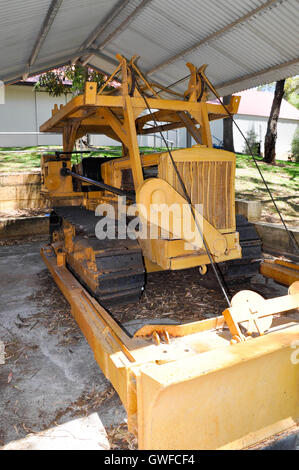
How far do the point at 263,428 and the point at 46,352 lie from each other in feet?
7.43

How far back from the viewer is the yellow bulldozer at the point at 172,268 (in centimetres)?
208

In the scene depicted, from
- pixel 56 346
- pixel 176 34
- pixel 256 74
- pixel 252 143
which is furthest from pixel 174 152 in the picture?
pixel 252 143

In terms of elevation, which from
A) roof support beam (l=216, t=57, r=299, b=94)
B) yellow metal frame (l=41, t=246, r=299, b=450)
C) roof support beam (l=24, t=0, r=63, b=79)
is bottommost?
yellow metal frame (l=41, t=246, r=299, b=450)

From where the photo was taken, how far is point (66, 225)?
574cm

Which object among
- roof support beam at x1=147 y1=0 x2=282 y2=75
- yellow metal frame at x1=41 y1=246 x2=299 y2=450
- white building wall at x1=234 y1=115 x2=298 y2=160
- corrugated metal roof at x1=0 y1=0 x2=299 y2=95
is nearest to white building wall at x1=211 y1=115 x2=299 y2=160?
white building wall at x1=234 y1=115 x2=298 y2=160

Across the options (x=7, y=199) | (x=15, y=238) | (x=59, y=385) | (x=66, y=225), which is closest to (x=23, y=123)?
(x=7, y=199)

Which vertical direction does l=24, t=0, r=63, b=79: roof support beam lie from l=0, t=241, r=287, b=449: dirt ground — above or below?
above

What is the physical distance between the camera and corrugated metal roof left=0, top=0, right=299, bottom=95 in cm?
570

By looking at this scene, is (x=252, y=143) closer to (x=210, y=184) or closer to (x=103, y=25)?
(x=103, y=25)

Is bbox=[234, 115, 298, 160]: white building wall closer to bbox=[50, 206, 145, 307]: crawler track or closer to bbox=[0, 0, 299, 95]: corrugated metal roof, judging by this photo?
bbox=[0, 0, 299, 95]: corrugated metal roof

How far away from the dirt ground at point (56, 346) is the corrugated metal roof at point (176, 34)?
3.96 meters

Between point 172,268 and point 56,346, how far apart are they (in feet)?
4.85

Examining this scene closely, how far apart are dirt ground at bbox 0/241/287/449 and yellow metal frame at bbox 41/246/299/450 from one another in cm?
42
